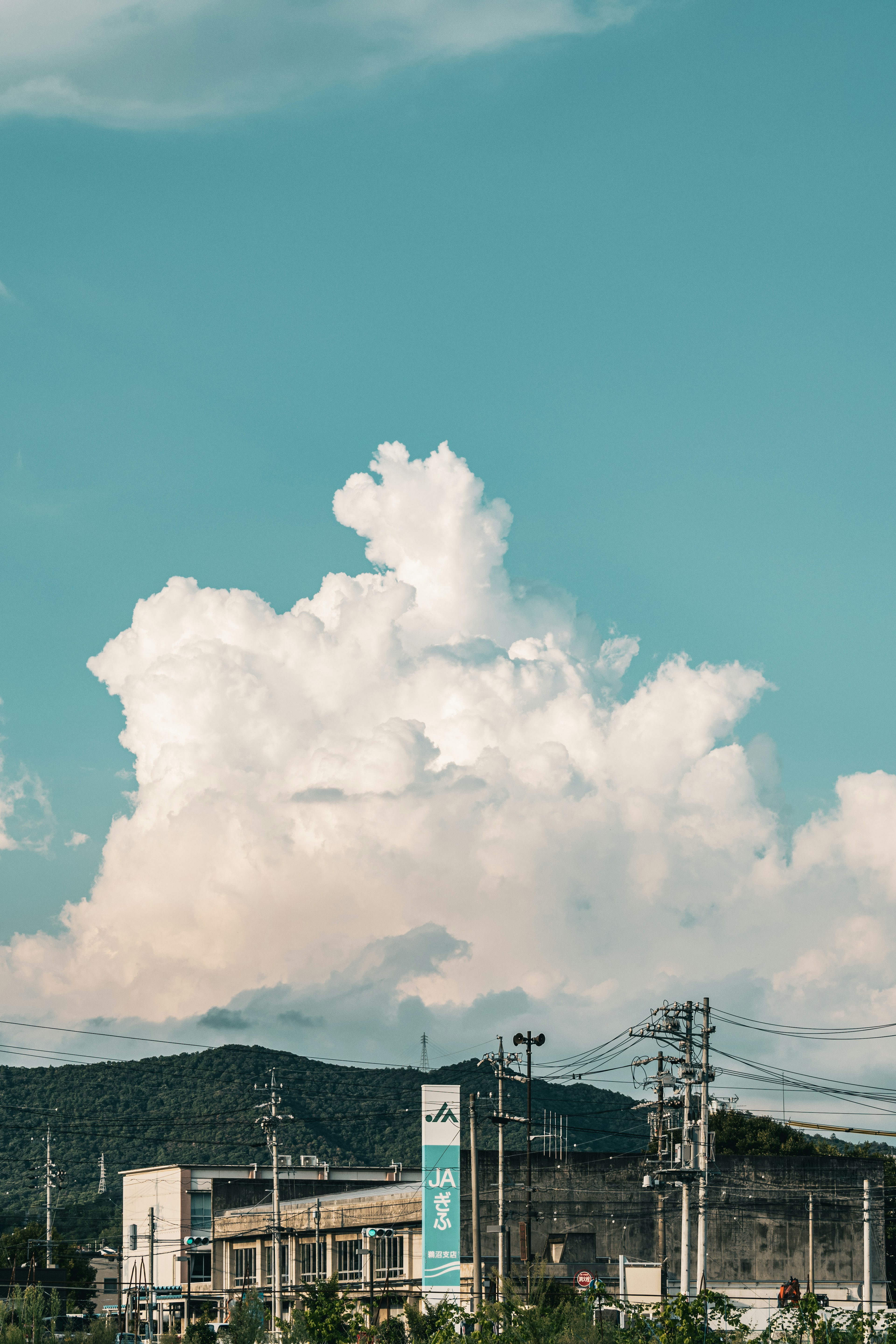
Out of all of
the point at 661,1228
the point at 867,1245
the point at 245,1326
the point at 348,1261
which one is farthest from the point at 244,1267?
the point at 245,1326

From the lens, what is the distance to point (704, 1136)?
63938 mm

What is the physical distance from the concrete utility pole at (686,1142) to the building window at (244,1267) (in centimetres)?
4439

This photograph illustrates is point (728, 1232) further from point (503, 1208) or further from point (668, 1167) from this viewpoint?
point (503, 1208)

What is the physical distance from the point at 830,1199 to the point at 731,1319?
6591 centimetres

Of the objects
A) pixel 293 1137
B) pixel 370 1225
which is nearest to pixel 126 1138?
pixel 293 1137

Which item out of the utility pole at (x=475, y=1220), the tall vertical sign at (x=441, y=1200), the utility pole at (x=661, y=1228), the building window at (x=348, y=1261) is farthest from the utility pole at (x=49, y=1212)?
the utility pole at (x=475, y=1220)

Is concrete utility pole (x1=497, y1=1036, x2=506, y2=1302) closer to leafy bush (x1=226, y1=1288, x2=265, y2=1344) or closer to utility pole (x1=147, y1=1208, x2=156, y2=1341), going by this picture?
leafy bush (x1=226, y1=1288, x2=265, y2=1344)

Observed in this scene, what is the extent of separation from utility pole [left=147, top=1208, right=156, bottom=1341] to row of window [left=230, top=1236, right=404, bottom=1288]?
21.0 ft

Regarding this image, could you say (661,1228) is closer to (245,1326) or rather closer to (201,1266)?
(245,1326)

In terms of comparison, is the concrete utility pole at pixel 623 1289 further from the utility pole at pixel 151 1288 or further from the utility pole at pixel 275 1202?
the utility pole at pixel 151 1288

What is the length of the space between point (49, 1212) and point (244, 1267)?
29687 mm

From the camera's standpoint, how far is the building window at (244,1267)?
103500mm

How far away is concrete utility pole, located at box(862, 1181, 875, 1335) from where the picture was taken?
71.9 metres

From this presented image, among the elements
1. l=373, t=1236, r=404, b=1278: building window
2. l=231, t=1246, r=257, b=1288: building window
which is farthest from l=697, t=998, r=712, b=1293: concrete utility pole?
l=231, t=1246, r=257, b=1288: building window
